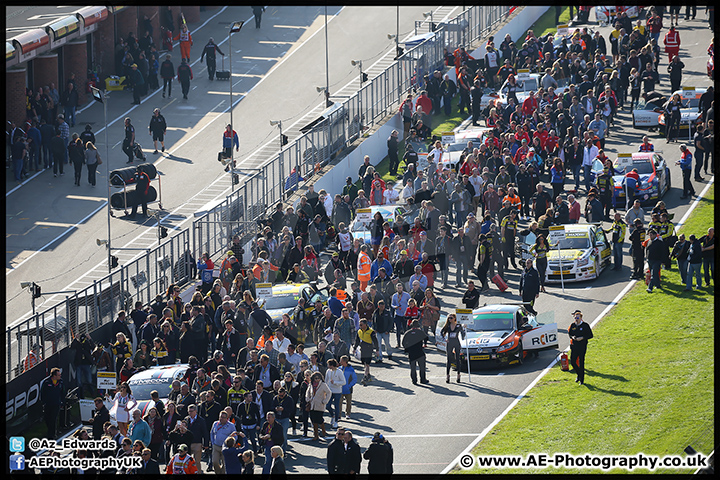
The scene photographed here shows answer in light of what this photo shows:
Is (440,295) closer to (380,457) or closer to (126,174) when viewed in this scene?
(380,457)

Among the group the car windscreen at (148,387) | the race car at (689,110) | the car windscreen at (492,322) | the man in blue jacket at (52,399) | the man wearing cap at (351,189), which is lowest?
the man in blue jacket at (52,399)

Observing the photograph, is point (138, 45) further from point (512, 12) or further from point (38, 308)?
point (38, 308)

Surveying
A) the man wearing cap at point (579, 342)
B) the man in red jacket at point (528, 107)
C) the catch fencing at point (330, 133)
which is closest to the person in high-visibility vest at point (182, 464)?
the man wearing cap at point (579, 342)

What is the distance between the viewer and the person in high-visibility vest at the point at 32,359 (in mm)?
28625

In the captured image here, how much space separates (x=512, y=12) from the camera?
179ft

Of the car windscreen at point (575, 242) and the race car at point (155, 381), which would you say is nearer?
the race car at point (155, 381)

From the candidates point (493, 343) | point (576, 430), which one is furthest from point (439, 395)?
point (576, 430)

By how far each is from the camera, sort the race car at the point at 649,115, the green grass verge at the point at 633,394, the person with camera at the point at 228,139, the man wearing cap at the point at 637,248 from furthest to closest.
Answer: the race car at the point at 649,115
the person with camera at the point at 228,139
the man wearing cap at the point at 637,248
the green grass verge at the point at 633,394

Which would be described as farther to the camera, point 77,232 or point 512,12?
point 512,12

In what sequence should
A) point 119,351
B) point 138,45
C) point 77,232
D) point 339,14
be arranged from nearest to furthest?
point 119,351 < point 77,232 < point 138,45 < point 339,14

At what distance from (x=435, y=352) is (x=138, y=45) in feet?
91.4

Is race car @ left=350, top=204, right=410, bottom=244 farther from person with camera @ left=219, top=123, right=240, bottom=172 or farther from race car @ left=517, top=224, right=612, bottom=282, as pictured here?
person with camera @ left=219, top=123, right=240, bottom=172

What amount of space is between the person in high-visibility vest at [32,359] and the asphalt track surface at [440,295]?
20.0 feet

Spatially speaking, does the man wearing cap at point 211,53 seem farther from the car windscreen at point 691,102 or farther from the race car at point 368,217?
the car windscreen at point 691,102
